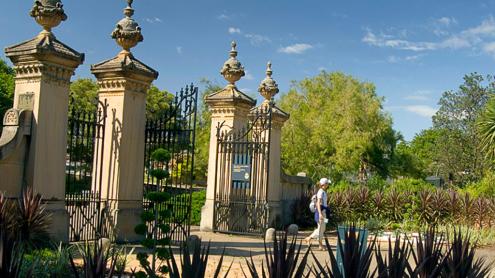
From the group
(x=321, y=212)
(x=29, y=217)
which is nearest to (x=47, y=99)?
(x=29, y=217)

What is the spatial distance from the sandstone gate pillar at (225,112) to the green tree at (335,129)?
16361 mm

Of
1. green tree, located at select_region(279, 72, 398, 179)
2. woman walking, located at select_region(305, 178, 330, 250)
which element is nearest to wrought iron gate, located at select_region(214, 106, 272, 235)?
woman walking, located at select_region(305, 178, 330, 250)

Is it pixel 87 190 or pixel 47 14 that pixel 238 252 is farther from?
pixel 47 14

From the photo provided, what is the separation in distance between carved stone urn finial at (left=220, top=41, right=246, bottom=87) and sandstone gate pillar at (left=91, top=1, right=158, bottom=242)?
12.4 ft

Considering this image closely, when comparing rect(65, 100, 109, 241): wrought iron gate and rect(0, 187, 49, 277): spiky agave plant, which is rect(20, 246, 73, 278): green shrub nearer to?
rect(0, 187, 49, 277): spiky agave plant

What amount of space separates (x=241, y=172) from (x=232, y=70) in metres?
2.82

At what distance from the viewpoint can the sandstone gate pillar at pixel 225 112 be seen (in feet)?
47.7

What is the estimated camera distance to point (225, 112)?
48.2ft

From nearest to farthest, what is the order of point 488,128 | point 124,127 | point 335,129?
point 124,127, point 488,128, point 335,129

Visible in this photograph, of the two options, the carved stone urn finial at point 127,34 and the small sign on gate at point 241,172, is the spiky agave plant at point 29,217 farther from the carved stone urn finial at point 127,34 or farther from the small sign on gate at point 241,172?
the small sign on gate at point 241,172

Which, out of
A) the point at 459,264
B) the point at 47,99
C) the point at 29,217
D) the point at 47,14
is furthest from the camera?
the point at 47,14

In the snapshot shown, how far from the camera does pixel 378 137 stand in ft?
116

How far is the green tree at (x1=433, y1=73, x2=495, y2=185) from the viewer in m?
45.7

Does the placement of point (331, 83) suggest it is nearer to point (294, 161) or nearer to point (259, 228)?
point (294, 161)
